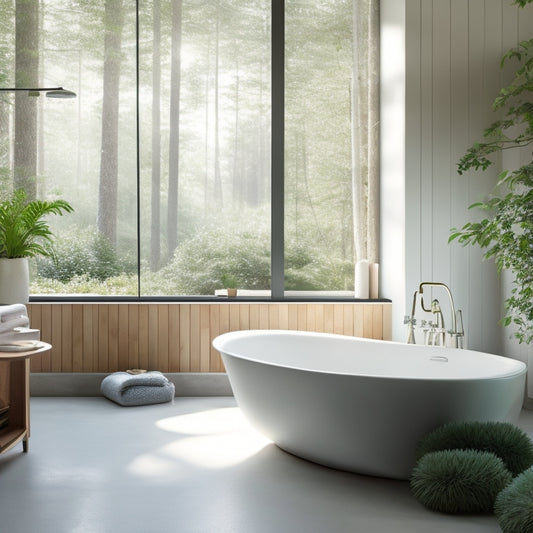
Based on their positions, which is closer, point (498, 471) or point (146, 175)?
Result: point (498, 471)

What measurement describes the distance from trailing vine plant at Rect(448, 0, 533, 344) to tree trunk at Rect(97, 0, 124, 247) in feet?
8.16

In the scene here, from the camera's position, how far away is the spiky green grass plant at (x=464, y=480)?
238cm

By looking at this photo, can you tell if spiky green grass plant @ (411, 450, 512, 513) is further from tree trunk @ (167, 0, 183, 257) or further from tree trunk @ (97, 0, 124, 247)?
tree trunk @ (97, 0, 124, 247)

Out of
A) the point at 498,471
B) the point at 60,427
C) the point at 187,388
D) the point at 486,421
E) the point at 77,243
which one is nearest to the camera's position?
the point at 498,471

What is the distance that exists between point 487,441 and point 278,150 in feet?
9.11

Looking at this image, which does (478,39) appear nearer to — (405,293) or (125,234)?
(405,293)

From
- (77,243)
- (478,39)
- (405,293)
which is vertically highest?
(478,39)

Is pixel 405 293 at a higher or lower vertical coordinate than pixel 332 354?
higher

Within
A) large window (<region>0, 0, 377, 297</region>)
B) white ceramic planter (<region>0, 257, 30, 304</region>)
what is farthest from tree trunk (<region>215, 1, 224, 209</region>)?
white ceramic planter (<region>0, 257, 30, 304</region>)

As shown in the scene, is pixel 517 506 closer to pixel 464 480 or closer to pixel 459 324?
pixel 464 480

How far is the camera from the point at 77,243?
15.6 ft

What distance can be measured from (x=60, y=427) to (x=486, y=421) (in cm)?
237

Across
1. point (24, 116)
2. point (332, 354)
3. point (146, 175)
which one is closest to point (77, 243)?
point (146, 175)

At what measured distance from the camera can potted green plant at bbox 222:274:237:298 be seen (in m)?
4.68
